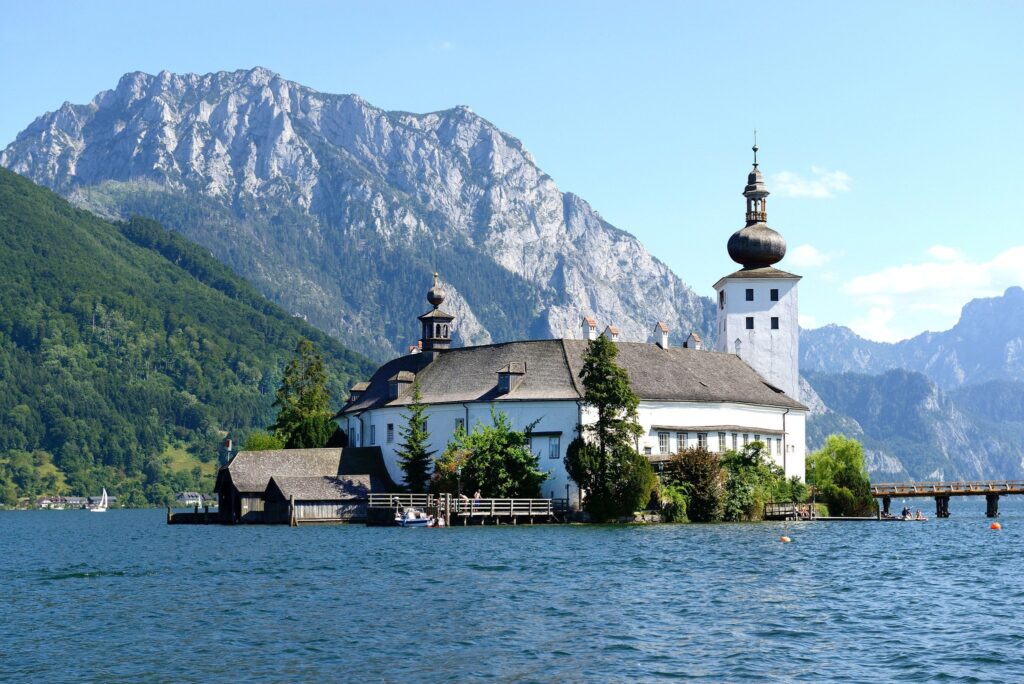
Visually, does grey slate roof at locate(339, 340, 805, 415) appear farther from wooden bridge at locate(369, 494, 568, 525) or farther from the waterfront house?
wooden bridge at locate(369, 494, 568, 525)

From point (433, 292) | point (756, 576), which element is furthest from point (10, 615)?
point (433, 292)

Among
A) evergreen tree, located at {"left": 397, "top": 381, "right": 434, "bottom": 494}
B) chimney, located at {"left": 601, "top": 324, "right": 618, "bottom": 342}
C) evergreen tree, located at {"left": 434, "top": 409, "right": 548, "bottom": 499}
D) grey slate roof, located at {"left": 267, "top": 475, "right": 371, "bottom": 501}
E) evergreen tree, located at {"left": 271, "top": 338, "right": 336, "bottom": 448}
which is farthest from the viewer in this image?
evergreen tree, located at {"left": 271, "top": 338, "right": 336, "bottom": 448}

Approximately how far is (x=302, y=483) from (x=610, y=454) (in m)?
22.6

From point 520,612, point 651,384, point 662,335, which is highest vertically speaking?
point 662,335

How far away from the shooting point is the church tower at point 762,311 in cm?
11431

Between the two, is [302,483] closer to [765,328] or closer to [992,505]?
[765,328]

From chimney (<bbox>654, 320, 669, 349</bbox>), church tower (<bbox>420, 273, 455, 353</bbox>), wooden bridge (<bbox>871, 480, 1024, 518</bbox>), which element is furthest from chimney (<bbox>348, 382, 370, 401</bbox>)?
wooden bridge (<bbox>871, 480, 1024, 518</bbox>)

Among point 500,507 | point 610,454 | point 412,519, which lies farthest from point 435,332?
point 610,454

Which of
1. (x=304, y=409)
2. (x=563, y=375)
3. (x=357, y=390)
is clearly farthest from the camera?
(x=304, y=409)

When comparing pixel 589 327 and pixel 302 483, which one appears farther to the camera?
pixel 589 327

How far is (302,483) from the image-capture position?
95812 millimetres

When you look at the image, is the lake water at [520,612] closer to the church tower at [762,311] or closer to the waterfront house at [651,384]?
the waterfront house at [651,384]

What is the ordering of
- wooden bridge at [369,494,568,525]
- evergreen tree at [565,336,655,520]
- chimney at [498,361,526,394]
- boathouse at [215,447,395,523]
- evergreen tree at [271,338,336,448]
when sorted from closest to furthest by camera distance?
evergreen tree at [565,336,655,520], wooden bridge at [369,494,568,525], chimney at [498,361,526,394], boathouse at [215,447,395,523], evergreen tree at [271,338,336,448]

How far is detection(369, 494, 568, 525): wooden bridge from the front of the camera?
87.6 meters
